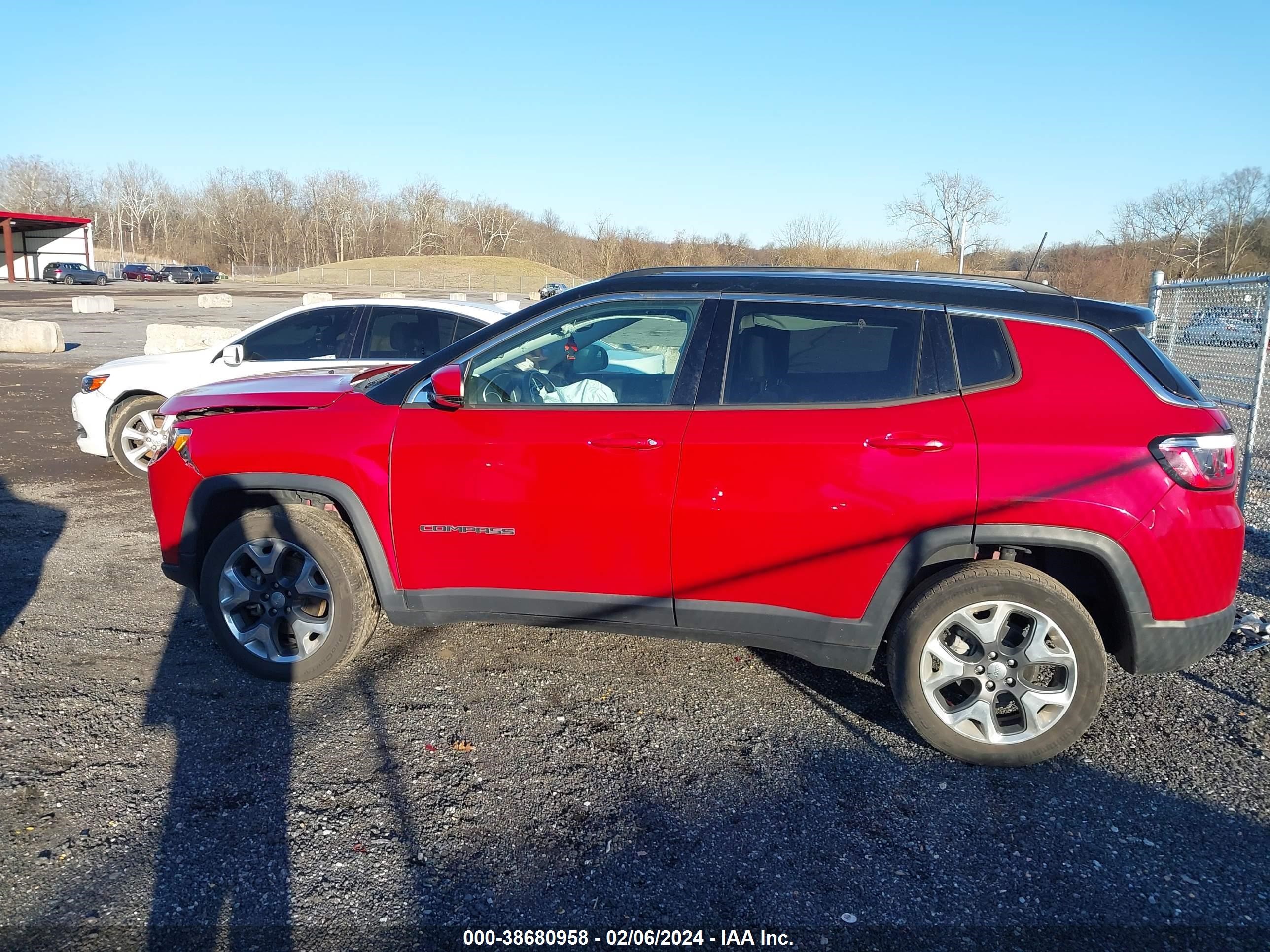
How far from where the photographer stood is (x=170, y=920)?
9.05 feet

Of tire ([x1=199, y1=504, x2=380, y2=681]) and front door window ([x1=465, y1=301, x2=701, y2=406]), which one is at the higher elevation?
front door window ([x1=465, y1=301, x2=701, y2=406])

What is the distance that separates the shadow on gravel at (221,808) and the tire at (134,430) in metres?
4.70

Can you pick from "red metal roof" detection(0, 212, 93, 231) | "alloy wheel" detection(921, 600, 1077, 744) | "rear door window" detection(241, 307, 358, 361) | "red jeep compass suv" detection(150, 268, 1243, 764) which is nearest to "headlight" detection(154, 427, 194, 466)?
"red jeep compass suv" detection(150, 268, 1243, 764)

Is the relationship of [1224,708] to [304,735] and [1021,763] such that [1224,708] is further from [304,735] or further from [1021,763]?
[304,735]

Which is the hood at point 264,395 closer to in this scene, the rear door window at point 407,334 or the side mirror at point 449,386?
the side mirror at point 449,386

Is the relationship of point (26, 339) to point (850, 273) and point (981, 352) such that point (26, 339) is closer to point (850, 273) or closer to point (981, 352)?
point (850, 273)

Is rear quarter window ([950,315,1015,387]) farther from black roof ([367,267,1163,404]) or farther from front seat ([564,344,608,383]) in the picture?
front seat ([564,344,608,383])

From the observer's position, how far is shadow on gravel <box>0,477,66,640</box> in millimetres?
5391

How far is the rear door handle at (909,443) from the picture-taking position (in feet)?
11.6

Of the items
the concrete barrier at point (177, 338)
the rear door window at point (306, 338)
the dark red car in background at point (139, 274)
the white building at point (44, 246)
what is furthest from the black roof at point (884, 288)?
the dark red car in background at point (139, 274)

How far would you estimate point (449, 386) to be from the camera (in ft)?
13.1

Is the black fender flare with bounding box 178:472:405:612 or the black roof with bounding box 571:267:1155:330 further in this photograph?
the black fender flare with bounding box 178:472:405:612

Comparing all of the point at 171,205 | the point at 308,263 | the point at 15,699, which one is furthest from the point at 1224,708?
the point at 171,205

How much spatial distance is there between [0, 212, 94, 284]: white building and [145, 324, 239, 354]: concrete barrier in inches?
2366
